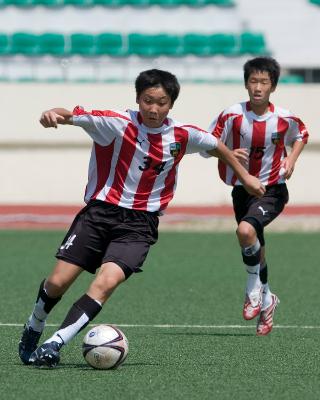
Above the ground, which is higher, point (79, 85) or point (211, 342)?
point (211, 342)

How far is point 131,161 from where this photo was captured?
6.62 metres

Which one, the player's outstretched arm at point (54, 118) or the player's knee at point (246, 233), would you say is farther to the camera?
the player's knee at point (246, 233)

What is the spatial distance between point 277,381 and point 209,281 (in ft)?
20.5

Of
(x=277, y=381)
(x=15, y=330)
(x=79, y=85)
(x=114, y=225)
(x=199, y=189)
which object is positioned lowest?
(x=199, y=189)

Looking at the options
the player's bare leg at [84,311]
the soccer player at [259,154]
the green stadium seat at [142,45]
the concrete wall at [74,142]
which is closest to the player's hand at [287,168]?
the soccer player at [259,154]

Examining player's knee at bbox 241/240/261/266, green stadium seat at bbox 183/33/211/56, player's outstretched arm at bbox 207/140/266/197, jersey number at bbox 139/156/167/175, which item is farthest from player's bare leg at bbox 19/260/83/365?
green stadium seat at bbox 183/33/211/56

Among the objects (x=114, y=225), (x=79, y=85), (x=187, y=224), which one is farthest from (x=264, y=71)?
(x=79, y=85)

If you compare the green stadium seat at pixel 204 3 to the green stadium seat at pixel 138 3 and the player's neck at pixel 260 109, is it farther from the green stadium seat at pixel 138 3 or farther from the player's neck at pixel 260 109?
the player's neck at pixel 260 109

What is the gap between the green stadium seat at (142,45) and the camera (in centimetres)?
2216

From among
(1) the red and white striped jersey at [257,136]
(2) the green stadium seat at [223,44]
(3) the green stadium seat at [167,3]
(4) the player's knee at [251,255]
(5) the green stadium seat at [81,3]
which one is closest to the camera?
(4) the player's knee at [251,255]

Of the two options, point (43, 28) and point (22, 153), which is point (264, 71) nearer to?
point (22, 153)

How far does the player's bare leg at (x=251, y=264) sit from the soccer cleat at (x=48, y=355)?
2.54 metres

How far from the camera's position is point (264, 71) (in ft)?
27.7

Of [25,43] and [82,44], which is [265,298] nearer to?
[82,44]
